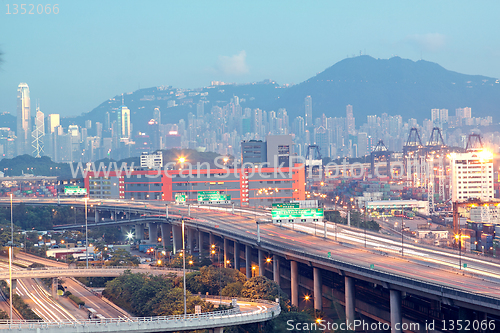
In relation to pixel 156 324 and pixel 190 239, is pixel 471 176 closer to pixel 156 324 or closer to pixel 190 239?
pixel 190 239

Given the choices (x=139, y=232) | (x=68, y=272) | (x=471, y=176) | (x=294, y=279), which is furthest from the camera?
(x=471, y=176)

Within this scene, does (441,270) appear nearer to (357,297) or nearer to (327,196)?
(357,297)

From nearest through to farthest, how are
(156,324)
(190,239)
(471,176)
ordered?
(156,324) → (190,239) → (471,176)

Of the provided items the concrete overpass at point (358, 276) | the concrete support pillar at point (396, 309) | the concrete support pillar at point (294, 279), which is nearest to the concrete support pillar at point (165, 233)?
the concrete overpass at point (358, 276)

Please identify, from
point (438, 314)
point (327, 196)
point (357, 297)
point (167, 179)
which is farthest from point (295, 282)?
point (327, 196)

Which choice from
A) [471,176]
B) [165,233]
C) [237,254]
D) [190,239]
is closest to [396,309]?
[237,254]
